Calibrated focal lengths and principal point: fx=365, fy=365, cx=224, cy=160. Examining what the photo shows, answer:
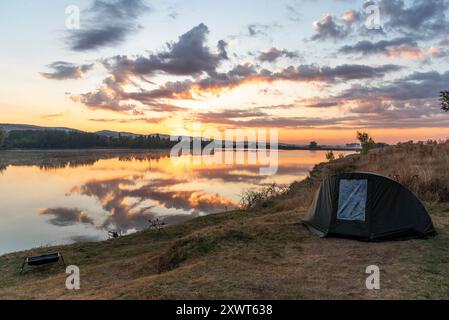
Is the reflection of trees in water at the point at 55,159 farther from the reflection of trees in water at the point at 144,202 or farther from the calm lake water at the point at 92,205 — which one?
the reflection of trees in water at the point at 144,202

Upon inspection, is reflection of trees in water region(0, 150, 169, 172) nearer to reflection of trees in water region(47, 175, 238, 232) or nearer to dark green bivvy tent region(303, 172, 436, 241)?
reflection of trees in water region(47, 175, 238, 232)

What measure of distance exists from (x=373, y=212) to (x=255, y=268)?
4139 mm

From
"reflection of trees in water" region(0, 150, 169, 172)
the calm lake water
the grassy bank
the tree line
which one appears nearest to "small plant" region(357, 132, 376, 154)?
the calm lake water

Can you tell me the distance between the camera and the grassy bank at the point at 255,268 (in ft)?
20.4

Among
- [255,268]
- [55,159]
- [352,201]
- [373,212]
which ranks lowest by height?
[255,268]

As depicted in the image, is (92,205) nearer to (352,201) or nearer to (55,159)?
(352,201)

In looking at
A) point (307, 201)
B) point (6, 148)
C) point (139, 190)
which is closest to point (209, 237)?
point (307, 201)

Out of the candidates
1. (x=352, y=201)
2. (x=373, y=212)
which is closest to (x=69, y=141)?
(x=352, y=201)

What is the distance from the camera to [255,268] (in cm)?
744

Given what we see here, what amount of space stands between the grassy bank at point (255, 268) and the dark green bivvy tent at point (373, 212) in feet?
1.33

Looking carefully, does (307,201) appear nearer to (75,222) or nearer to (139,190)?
(75,222)

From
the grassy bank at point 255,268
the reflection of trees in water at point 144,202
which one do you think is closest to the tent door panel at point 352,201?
the grassy bank at point 255,268
